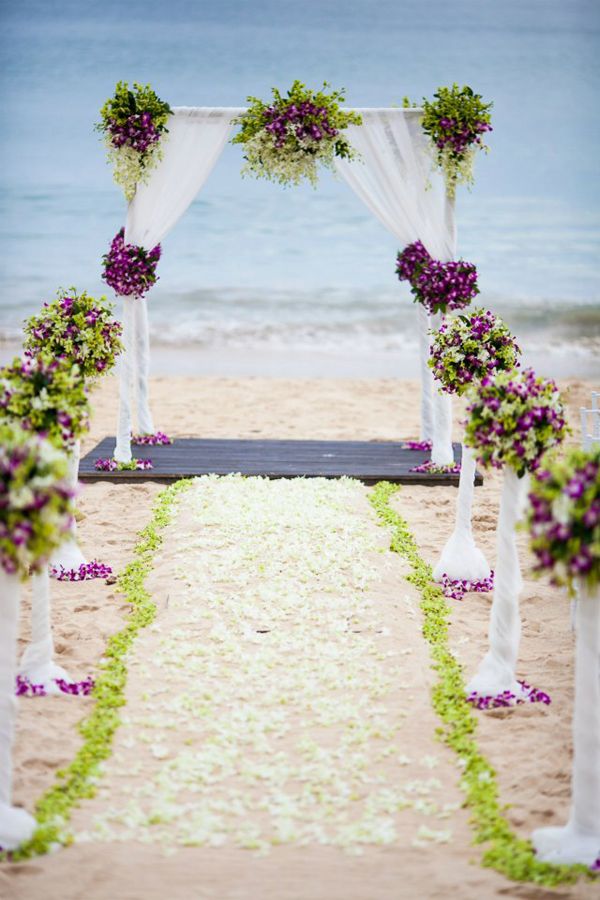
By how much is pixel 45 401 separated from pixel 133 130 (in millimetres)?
4305

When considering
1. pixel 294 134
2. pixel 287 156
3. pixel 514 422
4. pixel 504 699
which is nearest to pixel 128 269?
pixel 287 156

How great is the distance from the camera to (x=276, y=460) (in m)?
9.46

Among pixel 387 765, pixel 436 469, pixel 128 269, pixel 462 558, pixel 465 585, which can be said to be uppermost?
pixel 128 269

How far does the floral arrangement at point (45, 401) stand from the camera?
15.0ft

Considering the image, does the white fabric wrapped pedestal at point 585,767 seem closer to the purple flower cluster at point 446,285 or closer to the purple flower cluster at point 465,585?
the purple flower cluster at point 465,585

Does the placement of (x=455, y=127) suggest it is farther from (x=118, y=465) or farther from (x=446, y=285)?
(x=118, y=465)

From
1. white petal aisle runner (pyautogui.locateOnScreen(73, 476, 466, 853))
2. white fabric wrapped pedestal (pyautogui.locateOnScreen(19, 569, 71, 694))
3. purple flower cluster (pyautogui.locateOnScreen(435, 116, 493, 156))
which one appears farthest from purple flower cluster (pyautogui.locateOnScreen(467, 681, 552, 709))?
purple flower cluster (pyautogui.locateOnScreen(435, 116, 493, 156))

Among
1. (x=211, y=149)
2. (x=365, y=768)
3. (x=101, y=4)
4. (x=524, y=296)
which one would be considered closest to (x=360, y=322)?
(x=524, y=296)

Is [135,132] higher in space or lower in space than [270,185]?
lower

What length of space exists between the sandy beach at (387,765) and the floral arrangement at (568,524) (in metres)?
1.06

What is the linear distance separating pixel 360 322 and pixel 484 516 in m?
12.9

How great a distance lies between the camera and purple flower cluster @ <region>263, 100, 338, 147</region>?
26.9 feet

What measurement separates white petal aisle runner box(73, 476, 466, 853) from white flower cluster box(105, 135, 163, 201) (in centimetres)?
276

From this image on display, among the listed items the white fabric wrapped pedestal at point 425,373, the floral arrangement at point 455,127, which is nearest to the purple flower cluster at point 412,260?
the white fabric wrapped pedestal at point 425,373
